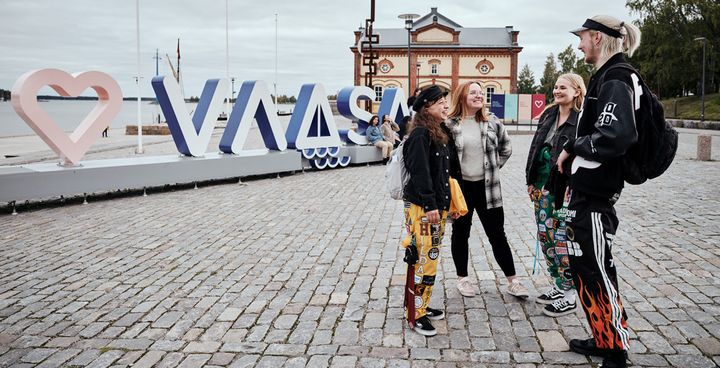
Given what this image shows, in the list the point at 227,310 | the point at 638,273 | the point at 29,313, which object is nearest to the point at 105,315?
the point at 29,313

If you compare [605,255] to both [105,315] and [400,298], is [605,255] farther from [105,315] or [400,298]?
[105,315]

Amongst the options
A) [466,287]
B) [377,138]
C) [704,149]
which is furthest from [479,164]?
[704,149]

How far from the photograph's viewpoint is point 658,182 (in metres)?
11.9

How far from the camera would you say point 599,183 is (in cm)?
339

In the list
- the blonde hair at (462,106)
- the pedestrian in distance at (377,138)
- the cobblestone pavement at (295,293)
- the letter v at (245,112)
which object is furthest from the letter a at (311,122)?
the blonde hair at (462,106)

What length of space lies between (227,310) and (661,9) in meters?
57.7

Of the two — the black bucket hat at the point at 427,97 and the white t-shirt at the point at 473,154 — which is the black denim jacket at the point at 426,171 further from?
the white t-shirt at the point at 473,154

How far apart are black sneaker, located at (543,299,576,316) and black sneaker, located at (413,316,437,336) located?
100 cm

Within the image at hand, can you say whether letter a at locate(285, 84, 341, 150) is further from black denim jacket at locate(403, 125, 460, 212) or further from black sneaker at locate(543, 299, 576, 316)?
black sneaker at locate(543, 299, 576, 316)

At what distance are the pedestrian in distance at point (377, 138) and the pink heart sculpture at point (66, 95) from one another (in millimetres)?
7608

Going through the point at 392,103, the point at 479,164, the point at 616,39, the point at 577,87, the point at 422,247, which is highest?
the point at 392,103

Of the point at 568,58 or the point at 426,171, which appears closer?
the point at 426,171

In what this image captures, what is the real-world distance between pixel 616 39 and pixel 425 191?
1531 millimetres

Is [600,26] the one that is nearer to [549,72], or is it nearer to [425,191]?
[425,191]
